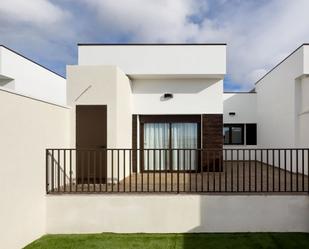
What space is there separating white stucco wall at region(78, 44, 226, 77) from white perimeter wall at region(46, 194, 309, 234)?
460cm

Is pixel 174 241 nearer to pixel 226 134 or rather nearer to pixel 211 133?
pixel 211 133

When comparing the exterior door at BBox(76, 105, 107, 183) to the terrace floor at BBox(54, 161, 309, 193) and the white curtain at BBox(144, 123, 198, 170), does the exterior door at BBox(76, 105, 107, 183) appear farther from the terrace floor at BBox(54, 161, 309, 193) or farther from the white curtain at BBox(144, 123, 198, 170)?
the white curtain at BBox(144, 123, 198, 170)

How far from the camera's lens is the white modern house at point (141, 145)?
443 cm

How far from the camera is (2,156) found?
12.0ft

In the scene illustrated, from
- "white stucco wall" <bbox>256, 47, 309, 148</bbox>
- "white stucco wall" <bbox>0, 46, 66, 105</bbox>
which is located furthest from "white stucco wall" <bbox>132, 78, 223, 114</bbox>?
"white stucco wall" <bbox>0, 46, 66, 105</bbox>

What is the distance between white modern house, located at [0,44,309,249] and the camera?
4430 mm

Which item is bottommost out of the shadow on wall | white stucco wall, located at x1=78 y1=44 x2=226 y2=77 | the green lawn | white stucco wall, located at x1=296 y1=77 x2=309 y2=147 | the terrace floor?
the green lawn

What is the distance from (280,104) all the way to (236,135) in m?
3.30

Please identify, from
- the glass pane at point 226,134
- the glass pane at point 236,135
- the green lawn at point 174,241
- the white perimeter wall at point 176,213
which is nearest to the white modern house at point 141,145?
the white perimeter wall at point 176,213

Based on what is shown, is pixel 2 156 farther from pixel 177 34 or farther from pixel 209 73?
pixel 177 34

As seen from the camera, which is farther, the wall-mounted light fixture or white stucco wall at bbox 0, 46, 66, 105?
white stucco wall at bbox 0, 46, 66, 105

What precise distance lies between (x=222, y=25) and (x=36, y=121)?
25.8 ft

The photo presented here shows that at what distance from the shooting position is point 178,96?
855 centimetres

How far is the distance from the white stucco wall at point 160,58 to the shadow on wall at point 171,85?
0.55 metres
